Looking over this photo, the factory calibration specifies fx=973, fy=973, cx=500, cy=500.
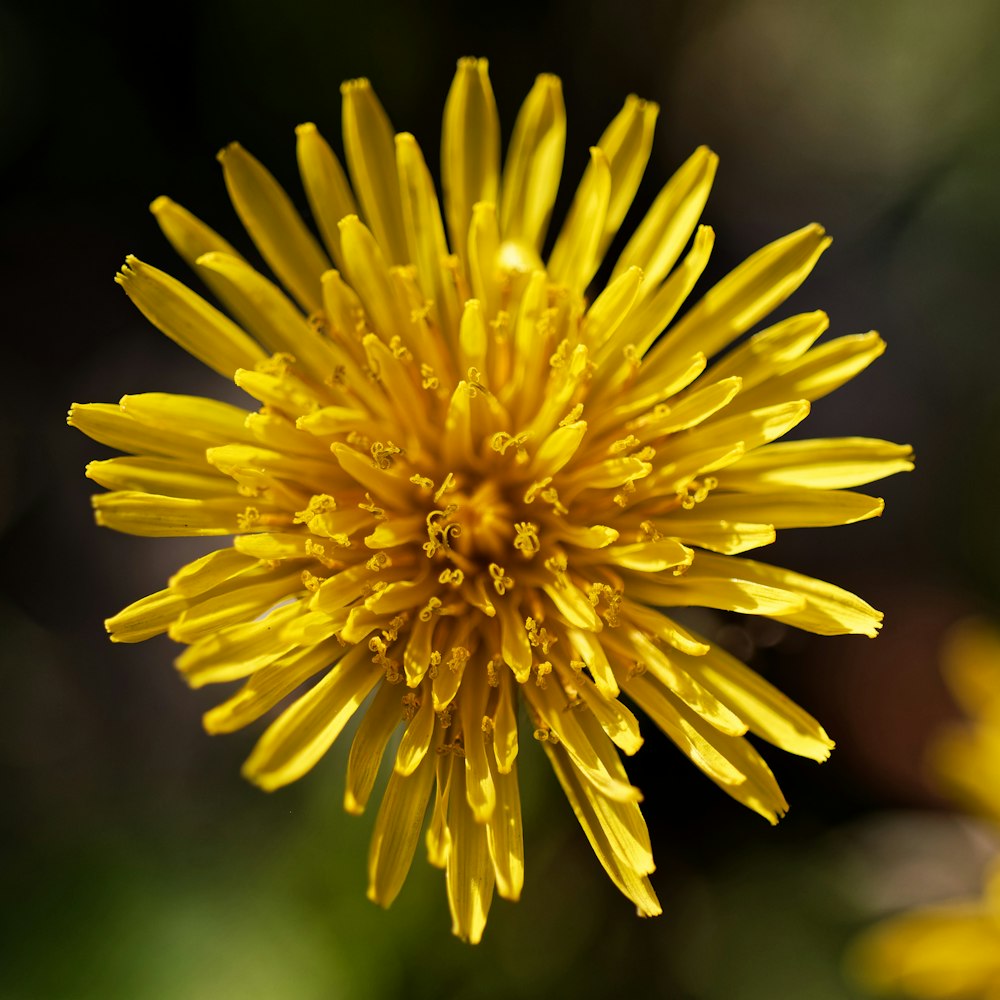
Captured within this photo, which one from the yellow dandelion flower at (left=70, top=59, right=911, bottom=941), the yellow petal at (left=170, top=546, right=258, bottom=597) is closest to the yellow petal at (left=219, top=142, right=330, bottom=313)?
the yellow dandelion flower at (left=70, top=59, right=911, bottom=941)

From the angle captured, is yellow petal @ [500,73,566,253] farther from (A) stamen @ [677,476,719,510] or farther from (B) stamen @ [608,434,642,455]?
(A) stamen @ [677,476,719,510]

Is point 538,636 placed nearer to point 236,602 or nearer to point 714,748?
point 714,748

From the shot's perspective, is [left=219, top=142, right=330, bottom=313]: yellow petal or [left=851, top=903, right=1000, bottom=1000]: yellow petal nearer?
[left=219, top=142, right=330, bottom=313]: yellow petal

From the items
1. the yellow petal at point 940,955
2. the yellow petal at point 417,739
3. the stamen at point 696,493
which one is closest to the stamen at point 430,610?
the yellow petal at point 417,739

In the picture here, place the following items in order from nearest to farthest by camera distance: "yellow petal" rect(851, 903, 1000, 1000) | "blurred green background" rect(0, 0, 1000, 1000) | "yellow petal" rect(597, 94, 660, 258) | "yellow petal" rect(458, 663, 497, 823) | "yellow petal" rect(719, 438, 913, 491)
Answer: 1. "yellow petal" rect(458, 663, 497, 823)
2. "yellow petal" rect(719, 438, 913, 491)
3. "yellow petal" rect(597, 94, 660, 258)
4. "yellow petal" rect(851, 903, 1000, 1000)
5. "blurred green background" rect(0, 0, 1000, 1000)

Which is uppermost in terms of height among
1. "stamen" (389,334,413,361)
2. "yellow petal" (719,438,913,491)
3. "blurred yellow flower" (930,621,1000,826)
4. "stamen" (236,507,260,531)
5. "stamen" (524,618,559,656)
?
"stamen" (389,334,413,361)

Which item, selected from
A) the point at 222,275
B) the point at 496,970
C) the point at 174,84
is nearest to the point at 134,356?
the point at 174,84

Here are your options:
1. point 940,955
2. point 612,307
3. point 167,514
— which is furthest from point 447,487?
point 940,955

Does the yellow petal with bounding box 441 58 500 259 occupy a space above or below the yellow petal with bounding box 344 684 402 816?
above
